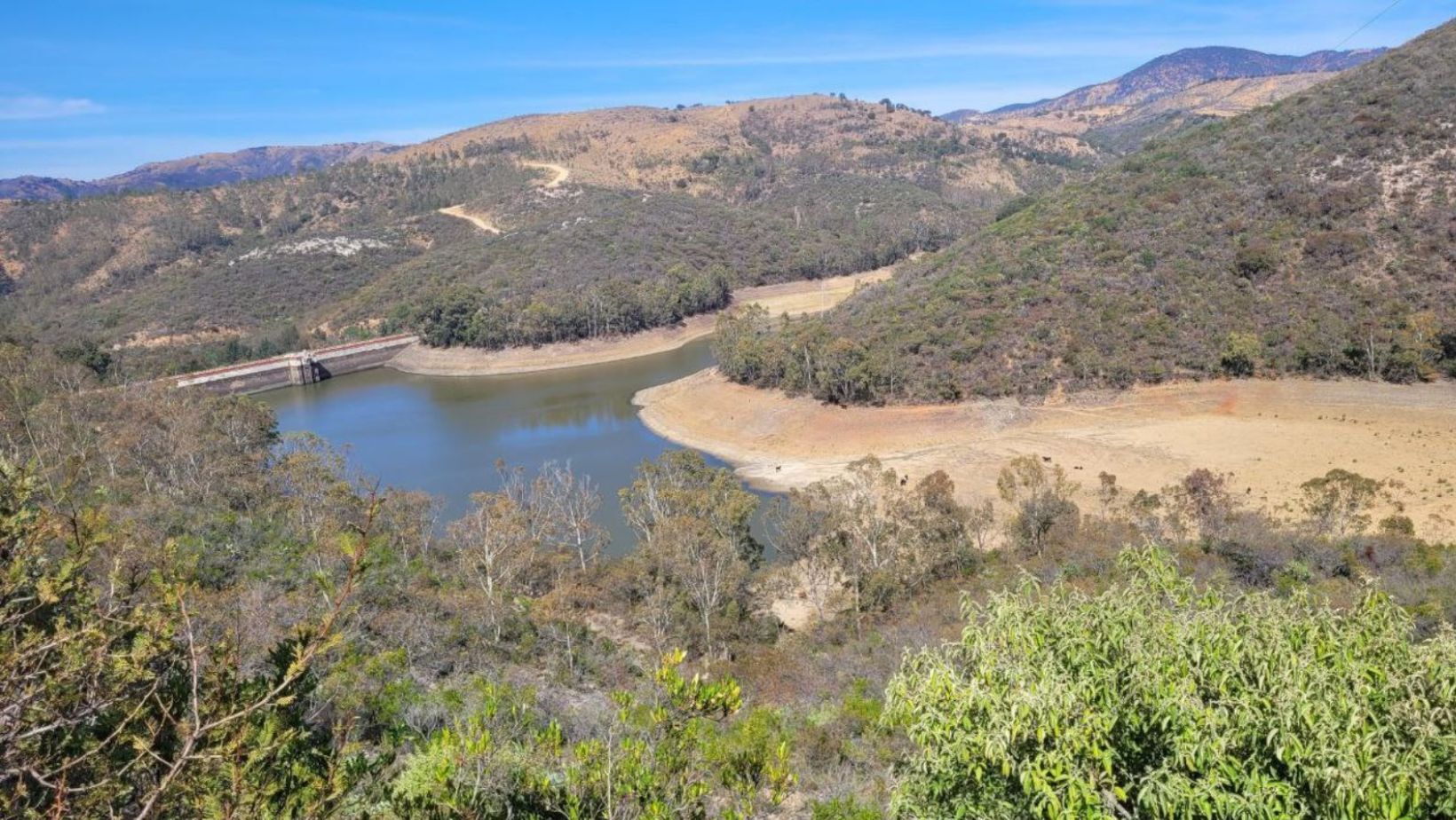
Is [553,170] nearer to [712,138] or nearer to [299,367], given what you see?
[712,138]

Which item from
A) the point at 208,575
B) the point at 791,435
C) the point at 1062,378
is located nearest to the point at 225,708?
the point at 208,575

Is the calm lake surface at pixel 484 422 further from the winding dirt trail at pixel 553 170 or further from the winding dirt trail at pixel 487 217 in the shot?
the winding dirt trail at pixel 553 170

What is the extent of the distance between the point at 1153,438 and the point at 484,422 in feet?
117

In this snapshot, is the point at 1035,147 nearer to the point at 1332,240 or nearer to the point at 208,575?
the point at 1332,240

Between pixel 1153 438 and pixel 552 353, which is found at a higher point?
pixel 552 353

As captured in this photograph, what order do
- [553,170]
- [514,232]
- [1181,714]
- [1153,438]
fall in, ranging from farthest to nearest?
[553,170], [514,232], [1153,438], [1181,714]

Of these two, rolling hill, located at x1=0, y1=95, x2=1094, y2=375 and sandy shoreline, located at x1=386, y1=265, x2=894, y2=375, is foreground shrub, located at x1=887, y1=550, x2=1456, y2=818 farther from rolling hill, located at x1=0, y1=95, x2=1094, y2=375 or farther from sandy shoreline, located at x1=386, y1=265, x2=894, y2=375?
rolling hill, located at x1=0, y1=95, x2=1094, y2=375

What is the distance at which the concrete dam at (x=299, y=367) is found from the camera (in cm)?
6247

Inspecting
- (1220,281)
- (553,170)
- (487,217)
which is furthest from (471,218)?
(1220,281)

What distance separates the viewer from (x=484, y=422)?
49531 millimetres

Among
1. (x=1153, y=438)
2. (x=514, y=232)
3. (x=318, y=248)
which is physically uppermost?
(x=514, y=232)

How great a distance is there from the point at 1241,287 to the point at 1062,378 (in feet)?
36.0

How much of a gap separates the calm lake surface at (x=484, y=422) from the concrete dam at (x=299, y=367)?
45.9 inches

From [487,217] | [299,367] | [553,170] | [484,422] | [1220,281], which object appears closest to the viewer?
[1220,281]
